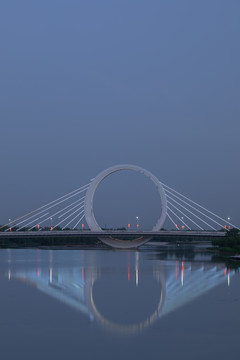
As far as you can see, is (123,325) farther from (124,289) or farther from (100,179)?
(100,179)

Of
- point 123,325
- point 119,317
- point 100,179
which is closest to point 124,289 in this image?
point 119,317

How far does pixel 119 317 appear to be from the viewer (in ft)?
51.6

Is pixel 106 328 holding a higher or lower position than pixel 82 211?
lower

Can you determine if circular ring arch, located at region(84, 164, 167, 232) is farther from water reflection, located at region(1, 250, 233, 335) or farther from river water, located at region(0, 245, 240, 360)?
river water, located at region(0, 245, 240, 360)

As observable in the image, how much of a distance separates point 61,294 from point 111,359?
974 cm

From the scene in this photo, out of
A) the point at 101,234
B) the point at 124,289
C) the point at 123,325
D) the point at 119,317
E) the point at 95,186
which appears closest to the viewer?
the point at 123,325

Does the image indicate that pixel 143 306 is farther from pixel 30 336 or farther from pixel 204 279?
pixel 204 279

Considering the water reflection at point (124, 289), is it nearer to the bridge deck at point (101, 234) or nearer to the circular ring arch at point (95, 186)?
the bridge deck at point (101, 234)

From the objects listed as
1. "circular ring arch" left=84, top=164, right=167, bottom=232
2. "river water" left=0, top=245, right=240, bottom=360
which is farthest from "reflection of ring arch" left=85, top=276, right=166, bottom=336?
"circular ring arch" left=84, top=164, right=167, bottom=232

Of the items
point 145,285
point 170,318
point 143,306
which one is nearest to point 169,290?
point 145,285

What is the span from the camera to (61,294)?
20.7m

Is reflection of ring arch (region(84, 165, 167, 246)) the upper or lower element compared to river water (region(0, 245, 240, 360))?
upper

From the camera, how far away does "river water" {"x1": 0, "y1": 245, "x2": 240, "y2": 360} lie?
475 inches

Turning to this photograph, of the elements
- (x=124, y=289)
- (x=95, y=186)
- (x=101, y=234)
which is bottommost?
(x=124, y=289)
